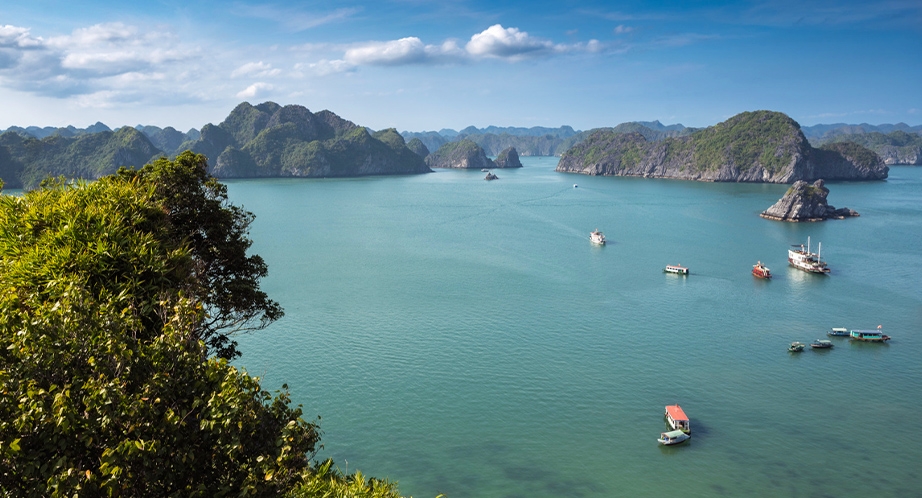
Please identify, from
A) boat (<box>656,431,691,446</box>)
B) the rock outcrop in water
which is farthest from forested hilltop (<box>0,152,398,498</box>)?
the rock outcrop in water

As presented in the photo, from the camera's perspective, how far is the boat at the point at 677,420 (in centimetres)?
2772

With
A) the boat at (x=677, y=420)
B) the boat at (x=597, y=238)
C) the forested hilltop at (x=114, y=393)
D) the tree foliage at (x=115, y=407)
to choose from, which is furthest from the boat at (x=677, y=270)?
the tree foliage at (x=115, y=407)

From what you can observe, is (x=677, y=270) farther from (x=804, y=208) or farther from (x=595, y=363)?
(x=804, y=208)

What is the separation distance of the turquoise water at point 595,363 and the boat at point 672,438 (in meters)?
0.32

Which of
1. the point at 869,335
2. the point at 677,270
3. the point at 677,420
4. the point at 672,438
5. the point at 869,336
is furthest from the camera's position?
the point at 677,270

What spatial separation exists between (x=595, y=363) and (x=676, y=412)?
26.7 feet

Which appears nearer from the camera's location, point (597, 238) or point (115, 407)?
point (115, 407)

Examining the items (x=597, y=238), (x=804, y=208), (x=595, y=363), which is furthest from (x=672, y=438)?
(x=804, y=208)

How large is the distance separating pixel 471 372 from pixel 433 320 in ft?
32.0

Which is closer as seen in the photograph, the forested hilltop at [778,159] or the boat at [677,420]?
the boat at [677,420]

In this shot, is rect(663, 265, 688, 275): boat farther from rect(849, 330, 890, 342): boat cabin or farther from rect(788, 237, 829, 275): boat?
rect(849, 330, 890, 342): boat cabin

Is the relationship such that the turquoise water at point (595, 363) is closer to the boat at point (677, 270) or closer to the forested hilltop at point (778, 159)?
the boat at point (677, 270)

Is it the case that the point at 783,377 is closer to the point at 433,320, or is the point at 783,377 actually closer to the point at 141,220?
the point at 433,320

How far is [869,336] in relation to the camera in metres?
40.8
